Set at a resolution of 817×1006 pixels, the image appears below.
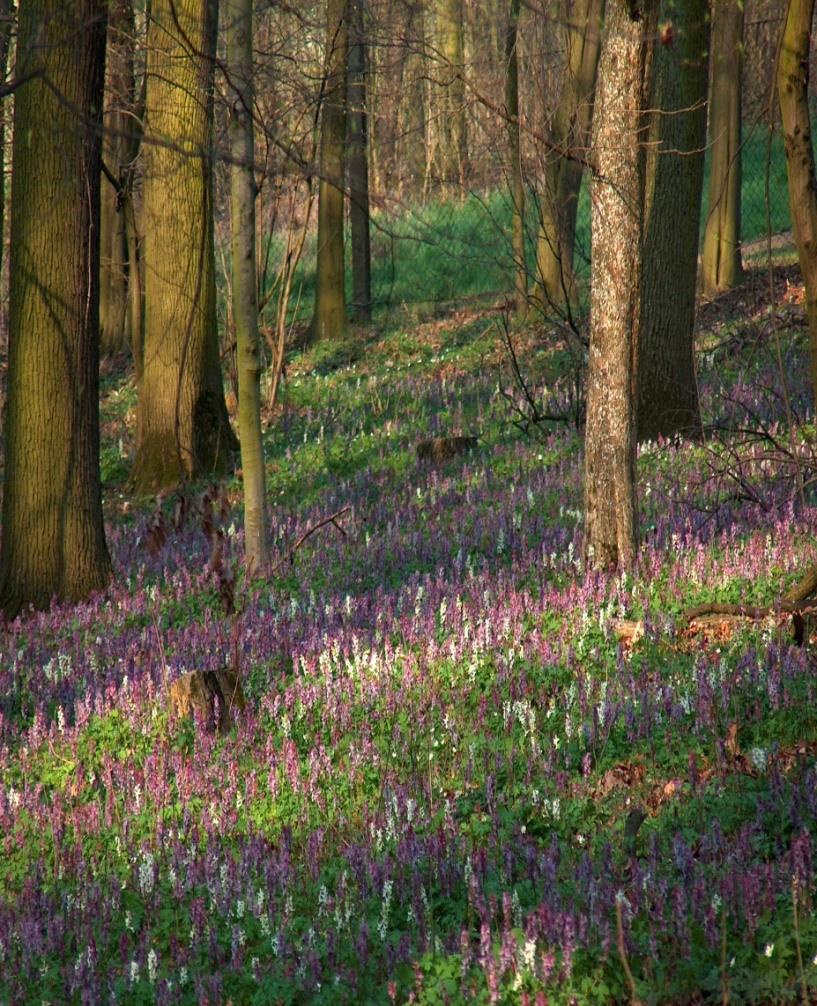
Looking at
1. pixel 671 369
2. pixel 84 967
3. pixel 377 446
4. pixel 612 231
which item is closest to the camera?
pixel 84 967

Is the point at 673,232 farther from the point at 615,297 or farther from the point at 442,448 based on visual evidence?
the point at 615,297

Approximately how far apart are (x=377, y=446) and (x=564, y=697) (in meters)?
8.71

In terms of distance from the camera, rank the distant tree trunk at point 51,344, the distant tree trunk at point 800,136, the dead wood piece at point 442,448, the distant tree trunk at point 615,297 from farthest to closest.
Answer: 1. the dead wood piece at point 442,448
2. the distant tree trunk at point 51,344
3. the distant tree trunk at point 615,297
4. the distant tree trunk at point 800,136

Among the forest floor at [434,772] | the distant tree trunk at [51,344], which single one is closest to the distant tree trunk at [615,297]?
the forest floor at [434,772]

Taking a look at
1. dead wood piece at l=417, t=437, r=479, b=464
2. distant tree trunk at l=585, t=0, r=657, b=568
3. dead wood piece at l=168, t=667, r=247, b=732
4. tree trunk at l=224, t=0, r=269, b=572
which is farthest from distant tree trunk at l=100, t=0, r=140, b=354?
dead wood piece at l=168, t=667, r=247, b=732

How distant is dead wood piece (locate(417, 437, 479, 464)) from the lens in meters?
14.0

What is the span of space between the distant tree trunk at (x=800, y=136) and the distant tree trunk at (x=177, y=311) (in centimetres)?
886

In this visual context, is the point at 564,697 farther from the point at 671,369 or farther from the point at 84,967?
the point at 671,369

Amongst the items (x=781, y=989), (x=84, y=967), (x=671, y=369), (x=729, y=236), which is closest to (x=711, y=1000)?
(x=781, y=989)

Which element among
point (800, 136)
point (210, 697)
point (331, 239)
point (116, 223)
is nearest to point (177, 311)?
point (210, 697)

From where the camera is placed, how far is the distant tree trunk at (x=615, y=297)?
28.3ft

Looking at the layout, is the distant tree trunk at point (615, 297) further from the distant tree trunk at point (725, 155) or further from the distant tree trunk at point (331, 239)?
the distant tree trunk at point (331, 239)

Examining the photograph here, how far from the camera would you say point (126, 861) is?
565 centimetres

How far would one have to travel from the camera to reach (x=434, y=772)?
6.06 m
